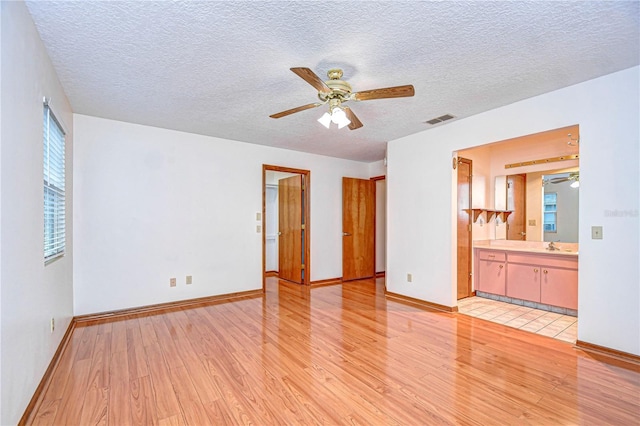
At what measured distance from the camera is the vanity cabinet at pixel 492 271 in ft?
14.1

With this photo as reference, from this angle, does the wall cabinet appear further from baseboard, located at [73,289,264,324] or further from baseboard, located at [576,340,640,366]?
baseboard, located at [73,289,264,324]

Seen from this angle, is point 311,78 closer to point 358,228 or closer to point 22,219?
point 22,219

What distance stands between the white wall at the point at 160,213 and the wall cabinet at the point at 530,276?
3.54 m

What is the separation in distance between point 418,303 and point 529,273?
152 cm

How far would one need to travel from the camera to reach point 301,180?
18.1ft

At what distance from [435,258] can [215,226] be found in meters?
3.19

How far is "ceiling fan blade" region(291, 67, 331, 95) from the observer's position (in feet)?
6.31

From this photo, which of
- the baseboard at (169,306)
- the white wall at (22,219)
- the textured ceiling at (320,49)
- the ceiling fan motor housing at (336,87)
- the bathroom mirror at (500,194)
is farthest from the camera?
the bathroom mirror at (500,194)

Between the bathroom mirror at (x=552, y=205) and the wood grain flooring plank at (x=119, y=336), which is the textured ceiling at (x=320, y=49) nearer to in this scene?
the bathroom mirror at (x=552, y=205)

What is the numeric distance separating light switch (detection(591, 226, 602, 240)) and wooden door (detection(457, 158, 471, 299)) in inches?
62.8

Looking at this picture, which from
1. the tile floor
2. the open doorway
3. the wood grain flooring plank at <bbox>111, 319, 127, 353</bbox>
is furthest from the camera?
the open doorway

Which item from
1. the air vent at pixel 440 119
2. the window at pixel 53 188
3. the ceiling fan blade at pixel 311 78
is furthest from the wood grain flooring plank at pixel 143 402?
the air vent at pixel 440 119

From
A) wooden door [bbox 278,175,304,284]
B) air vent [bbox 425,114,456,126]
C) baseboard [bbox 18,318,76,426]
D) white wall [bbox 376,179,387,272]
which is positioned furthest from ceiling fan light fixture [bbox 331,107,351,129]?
white wall [bbox 376,179,387,272]

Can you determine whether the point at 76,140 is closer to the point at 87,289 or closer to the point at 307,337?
the point at 87,289
